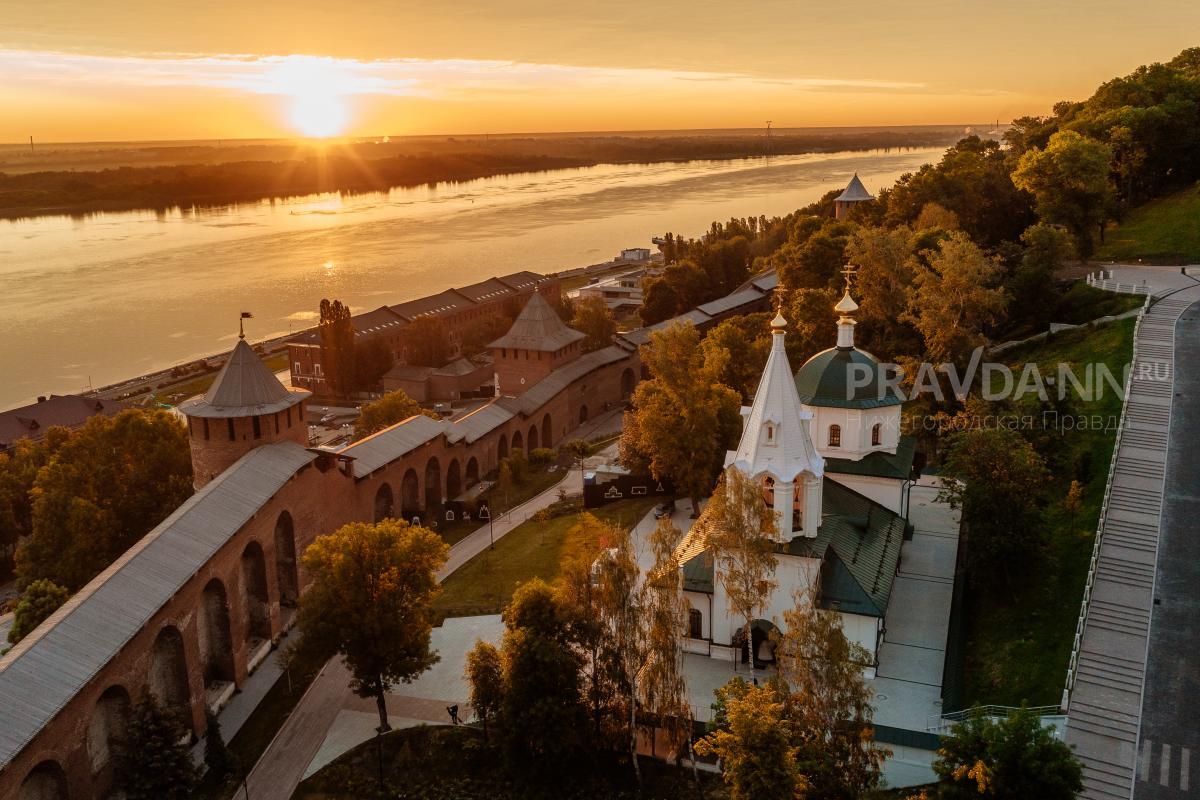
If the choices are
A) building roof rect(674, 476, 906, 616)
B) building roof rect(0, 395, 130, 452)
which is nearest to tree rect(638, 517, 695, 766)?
building roof rect(674, 476, 906, 616)

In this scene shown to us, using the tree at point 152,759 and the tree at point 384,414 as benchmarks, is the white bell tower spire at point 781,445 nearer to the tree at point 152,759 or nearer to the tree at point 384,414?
the tree at point 152,759

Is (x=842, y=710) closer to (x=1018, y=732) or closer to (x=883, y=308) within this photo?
(x=1018, y=732)

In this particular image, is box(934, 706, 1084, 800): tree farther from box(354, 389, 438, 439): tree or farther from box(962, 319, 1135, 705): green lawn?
box(354, 389, 438, 439): tree

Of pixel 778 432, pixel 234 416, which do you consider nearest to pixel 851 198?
pixel 778 432

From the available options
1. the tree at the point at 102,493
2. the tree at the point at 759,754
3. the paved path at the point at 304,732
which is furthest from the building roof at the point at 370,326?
the tree at the point at 759,754

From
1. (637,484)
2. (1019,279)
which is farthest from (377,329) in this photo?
(1019,279)
